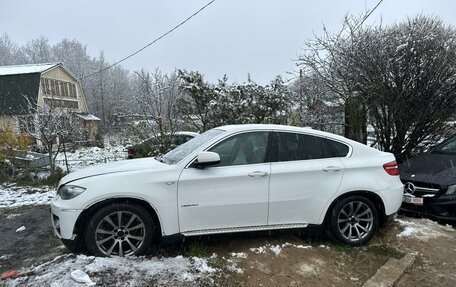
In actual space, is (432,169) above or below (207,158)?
below

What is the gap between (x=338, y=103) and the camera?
33.0 feet

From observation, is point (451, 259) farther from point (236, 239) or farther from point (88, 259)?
point (88, 259)

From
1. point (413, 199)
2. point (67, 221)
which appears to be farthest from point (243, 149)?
point (413, 199)

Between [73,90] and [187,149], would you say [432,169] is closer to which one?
[187,149]

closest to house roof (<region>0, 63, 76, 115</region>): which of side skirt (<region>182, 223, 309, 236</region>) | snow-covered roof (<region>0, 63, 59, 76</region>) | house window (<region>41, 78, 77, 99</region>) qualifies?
snow-covered roof (<region>0, 63, 59, 76</region>)

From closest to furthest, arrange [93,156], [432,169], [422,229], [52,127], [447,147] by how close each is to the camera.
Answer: [422,229] → [432,169] → [447,147] → [52,127] → [93,156]

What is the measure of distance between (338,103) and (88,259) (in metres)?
8.29

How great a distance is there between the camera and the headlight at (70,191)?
372 cm

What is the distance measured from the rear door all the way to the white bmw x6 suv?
0.01m

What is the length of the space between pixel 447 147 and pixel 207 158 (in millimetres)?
5482

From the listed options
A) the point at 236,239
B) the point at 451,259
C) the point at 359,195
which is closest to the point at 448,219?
the point at 451,259

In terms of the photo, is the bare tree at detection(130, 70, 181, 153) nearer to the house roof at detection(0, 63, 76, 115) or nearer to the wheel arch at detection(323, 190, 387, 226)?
the wheel arch at detection(323, 190, 387, 226)

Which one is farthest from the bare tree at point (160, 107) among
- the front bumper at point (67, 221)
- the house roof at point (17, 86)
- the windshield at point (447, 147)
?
the house roof at point (17, 86)

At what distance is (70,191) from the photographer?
148 inches
